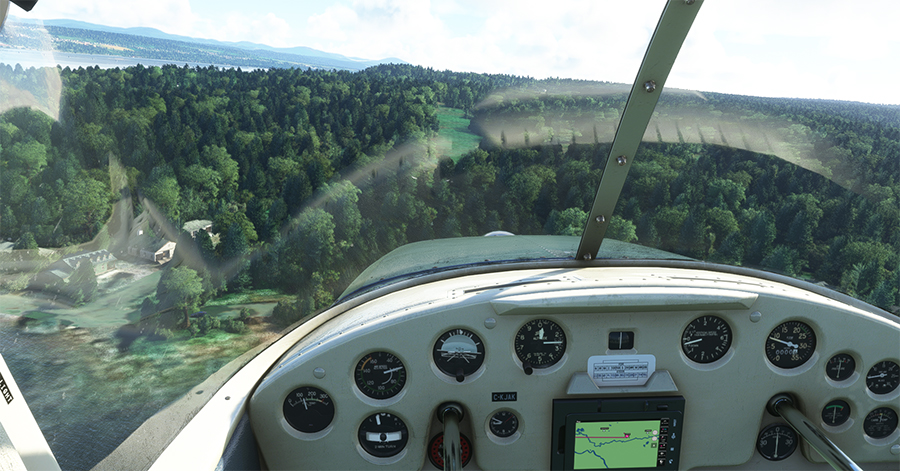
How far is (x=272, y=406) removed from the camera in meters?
2.35

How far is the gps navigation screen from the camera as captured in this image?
8.01 ft

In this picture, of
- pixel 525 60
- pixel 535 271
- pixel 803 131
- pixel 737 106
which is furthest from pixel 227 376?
pixel 803 131

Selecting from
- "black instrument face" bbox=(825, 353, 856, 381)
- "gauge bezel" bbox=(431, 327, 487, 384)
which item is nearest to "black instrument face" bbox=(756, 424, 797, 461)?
"black instrument face" bbox=(825, 353, 856, 381)

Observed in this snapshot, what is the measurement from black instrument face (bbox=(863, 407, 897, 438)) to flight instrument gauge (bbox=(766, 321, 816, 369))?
1.72 feet

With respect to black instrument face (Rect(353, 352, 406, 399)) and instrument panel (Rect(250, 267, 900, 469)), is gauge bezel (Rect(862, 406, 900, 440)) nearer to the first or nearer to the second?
instrument panel (Rect(250, 267, 900, 469))

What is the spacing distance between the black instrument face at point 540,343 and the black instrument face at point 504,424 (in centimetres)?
28

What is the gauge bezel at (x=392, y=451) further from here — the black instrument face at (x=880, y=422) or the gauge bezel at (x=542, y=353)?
the black instrument face at (x=880, y=422)

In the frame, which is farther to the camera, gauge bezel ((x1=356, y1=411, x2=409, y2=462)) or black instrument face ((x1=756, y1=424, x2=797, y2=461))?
black instrument face ((x1=756, y1=424, x2=797, y2=461))

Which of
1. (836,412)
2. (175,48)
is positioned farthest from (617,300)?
(175,48)

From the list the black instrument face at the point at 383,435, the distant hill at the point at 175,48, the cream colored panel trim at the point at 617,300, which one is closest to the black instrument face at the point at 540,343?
the cream colored panel trim at the point at 617,300

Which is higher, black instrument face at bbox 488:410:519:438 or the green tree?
the green tree

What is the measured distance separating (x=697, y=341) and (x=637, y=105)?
1.10 meters

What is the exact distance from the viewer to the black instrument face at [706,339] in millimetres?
2375

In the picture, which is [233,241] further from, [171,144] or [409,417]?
[409,417]
